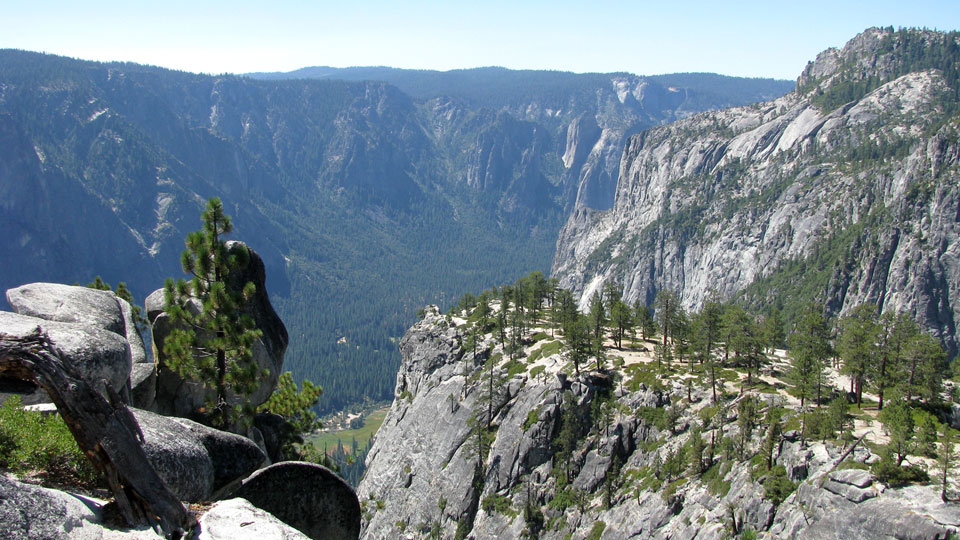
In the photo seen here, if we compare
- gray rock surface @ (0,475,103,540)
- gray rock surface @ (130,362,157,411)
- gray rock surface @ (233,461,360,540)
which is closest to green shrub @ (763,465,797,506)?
gray rock surface @ (233,461,360,540)

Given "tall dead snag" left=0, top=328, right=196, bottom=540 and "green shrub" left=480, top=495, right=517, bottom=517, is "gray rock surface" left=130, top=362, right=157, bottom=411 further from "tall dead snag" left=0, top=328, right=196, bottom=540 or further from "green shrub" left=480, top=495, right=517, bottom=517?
"green shrub" left=480, top=495, right=517, bottom=517

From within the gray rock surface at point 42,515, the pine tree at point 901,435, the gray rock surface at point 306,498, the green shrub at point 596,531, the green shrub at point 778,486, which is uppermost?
the gray rock surface at point 42,515

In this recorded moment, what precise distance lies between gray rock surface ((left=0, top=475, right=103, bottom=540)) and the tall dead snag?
2.45ft

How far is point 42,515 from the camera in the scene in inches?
451

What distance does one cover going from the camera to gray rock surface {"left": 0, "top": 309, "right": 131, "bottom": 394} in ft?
61.6

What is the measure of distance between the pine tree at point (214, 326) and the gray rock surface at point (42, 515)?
569 inches

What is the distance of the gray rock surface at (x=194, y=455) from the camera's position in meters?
15.9

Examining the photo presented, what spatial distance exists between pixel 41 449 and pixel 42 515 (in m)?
3.03

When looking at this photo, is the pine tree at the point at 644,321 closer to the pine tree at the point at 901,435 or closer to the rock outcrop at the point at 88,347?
the pine tree at the point at 901,435

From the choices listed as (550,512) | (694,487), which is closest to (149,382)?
(694,487)

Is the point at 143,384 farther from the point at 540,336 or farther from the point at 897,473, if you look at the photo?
the point at 540,336

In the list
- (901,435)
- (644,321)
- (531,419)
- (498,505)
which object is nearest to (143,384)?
(901,435)

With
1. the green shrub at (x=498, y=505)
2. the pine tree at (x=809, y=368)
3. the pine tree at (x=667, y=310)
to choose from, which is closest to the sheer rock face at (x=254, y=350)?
the green shrub at (x=498, y=505)

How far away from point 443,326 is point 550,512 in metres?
52.1
